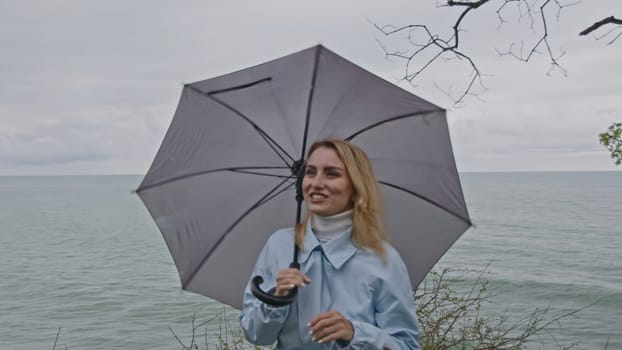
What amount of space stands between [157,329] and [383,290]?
696 inches

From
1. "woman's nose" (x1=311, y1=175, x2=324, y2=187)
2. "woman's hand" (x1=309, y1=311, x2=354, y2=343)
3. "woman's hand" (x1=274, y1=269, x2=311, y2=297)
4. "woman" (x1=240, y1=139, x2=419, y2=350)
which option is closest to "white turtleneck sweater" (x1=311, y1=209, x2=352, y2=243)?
"woman" (x1=240, y1=139, x2=419, y2=350)

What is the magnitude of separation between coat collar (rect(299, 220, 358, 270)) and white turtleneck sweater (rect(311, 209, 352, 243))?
3 centimetres

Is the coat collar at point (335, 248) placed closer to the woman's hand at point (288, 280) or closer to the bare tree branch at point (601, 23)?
the woman's hand at point (288, 280)

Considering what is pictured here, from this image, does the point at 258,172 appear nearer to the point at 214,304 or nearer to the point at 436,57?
the point at 436,57

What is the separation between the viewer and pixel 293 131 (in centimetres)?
337

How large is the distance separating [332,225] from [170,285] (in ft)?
79.9

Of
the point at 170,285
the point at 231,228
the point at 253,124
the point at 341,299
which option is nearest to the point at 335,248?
the point at 341,299

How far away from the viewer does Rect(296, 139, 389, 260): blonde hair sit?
9.44ft

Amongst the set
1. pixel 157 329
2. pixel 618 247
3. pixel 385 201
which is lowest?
pixel 618 247

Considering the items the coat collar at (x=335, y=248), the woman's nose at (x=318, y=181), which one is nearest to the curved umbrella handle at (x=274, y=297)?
the coat collar at (x=335, y=248)

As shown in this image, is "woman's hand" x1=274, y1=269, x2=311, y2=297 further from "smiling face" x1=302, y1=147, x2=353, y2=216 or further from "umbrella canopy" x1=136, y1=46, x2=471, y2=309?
"umbrella canopy" x1=136, y1=46, x2=471, y2=309

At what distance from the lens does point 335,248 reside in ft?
9.40

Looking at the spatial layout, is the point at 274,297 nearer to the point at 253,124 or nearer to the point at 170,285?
the point at 253,124

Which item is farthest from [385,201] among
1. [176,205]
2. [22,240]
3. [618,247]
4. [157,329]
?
[22,240]
